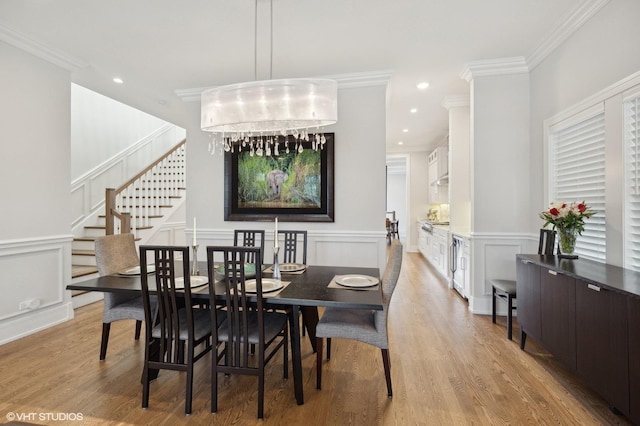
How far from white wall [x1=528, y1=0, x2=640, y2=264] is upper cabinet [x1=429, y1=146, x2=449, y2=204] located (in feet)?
9.13

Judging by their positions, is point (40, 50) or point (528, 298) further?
point (40, 50)

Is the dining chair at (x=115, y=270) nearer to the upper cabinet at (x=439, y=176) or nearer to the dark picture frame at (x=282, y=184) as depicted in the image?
the dark picture frame at (x=282, y=184)

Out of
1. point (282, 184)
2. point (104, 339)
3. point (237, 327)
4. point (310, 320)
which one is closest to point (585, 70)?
point (310, 320)

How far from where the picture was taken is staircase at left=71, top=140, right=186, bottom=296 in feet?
15.6

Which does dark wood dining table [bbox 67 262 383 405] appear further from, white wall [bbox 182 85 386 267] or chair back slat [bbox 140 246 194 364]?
white wall [bbox 182 85 386 267]

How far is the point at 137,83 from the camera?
4.26 metres

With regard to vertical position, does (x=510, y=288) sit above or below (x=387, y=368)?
above

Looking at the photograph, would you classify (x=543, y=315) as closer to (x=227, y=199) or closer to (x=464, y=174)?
(x=464, y=174)

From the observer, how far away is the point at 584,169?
9.32ft

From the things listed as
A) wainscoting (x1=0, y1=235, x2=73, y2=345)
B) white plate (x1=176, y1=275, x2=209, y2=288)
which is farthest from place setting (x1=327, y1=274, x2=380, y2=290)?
wainscoting (x1=0, y1=235, x2=73, y2=345)

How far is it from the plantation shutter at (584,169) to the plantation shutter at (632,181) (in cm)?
27

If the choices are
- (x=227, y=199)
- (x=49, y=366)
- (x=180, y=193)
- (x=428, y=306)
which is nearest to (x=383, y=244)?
(x=428, y=306)

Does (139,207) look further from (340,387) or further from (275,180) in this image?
(340,387)

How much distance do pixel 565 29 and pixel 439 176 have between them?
160 inches
